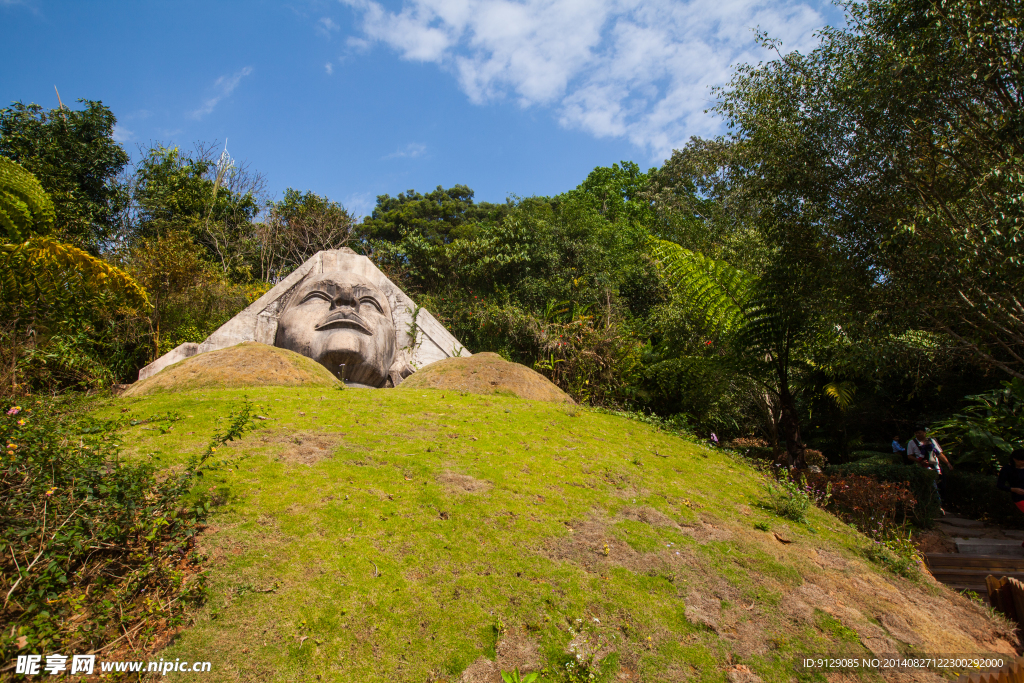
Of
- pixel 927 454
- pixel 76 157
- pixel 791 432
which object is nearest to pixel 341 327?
pixel 791 432

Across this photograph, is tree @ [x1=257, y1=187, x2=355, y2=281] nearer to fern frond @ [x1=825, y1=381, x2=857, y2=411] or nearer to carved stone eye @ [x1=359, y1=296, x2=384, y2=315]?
carved stone eye @ [x1=359, y1=296, x2=384, y2=315]

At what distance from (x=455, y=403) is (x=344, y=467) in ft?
8.43

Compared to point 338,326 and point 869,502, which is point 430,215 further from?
point 869,502

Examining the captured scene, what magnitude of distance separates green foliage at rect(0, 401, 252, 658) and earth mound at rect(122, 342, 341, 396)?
10.2ft

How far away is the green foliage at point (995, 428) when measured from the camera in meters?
8.34

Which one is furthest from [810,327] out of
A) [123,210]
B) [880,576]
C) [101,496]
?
[123,210]

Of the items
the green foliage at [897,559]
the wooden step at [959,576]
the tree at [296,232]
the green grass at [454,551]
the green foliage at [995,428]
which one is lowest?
the wooden step at [959,576]

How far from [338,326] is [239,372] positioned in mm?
1838

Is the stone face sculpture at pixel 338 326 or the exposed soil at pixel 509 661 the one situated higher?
the stone face sculpture at pixel 338 326

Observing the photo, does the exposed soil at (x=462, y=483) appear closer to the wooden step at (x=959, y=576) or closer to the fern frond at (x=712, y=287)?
the wooden step at (x=959, y=576)

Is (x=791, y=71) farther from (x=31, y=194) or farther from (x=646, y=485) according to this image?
(x=31, y=194)

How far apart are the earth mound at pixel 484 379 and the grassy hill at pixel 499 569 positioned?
2559 mm

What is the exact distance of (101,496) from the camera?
9.84 feet

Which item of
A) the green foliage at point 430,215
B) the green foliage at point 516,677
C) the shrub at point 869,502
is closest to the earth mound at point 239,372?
the green foliage at point 516,677
